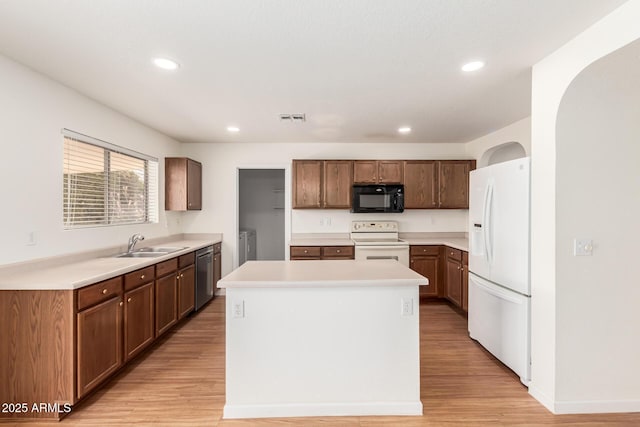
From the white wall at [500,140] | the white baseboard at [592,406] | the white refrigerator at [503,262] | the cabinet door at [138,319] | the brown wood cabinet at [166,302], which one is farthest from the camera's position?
the white wall at [500,140]

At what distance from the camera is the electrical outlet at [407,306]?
2.16 m

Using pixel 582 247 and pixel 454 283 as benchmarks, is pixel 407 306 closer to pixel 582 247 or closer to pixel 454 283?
pixel 582 247

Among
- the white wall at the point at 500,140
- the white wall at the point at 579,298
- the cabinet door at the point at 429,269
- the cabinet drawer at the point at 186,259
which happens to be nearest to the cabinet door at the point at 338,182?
the cabinet door at the point at 429,269

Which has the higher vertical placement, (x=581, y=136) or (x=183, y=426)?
(x=581, y=136)

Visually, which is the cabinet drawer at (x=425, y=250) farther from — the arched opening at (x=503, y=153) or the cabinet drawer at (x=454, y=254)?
the arched opening at (x=503, y=153)

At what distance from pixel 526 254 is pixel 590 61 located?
1.32 meters

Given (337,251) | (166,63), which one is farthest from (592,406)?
(166,63)

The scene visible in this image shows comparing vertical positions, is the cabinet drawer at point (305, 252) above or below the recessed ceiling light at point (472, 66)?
below

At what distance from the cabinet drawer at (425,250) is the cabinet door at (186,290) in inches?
118

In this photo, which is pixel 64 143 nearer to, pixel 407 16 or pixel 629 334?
pixel 407 16

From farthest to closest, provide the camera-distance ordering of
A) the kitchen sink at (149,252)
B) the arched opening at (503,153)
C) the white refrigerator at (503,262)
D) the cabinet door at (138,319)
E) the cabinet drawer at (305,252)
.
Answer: the cabinet drawer at (305,252) < the arched opening at (503,153) < the kitchen sink at (149,252) < the cabinet door at (138,319) < the white refrigerator at (503,262)

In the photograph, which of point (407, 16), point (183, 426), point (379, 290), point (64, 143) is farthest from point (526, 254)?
point (64, 143)

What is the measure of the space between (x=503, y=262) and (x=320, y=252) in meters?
2.43

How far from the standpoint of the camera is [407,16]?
1.77 metres
